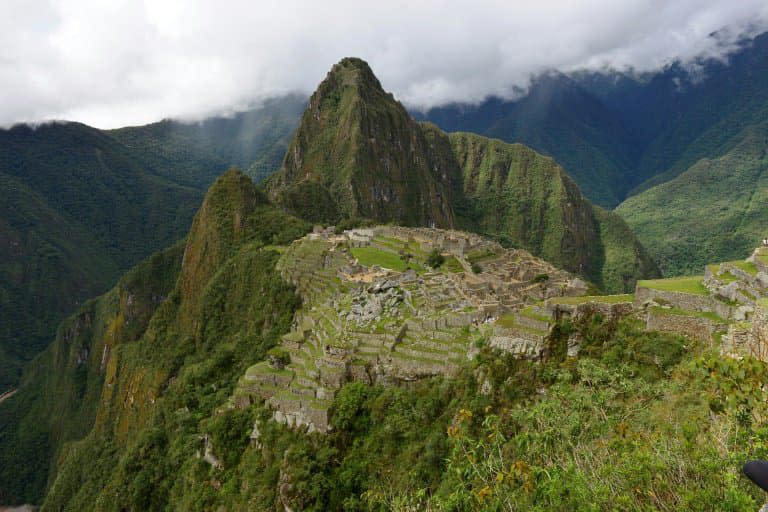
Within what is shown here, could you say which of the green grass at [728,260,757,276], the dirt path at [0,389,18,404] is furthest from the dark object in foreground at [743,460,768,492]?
the dirt path at [0,389,18,404]

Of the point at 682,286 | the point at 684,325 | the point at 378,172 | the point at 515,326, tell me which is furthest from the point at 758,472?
the point at 378,172

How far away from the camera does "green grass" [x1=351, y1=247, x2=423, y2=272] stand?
5078 cm

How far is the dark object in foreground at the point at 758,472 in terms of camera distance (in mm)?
5062

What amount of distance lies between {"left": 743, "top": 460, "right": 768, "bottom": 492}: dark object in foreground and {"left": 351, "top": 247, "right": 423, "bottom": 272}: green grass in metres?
42.8

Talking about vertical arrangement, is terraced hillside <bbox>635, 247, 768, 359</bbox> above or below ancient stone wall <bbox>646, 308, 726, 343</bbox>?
above

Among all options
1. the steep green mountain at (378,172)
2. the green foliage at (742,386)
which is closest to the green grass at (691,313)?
the green foliage at (742,386)

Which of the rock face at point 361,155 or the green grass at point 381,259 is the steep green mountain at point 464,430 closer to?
the green grass at point 381,259

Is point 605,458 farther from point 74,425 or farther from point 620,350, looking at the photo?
point 74,425

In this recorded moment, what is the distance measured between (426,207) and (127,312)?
105m

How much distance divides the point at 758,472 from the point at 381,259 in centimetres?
4975

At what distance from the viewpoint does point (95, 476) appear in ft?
196

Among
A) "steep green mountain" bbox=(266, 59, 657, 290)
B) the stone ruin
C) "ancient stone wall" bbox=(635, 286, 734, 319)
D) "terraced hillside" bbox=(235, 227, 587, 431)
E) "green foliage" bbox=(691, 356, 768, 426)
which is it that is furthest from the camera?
"steep green mountain" bbox=(266, 59, 657, 290)

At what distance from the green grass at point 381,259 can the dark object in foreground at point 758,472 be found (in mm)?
42762

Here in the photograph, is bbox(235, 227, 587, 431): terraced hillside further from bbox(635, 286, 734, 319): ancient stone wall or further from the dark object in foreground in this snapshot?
the dark object in foreground
